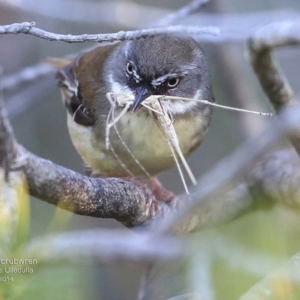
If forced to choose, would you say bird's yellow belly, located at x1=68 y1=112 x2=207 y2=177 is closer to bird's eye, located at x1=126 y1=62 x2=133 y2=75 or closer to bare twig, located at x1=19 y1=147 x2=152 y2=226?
bird's eye, located at x1=126 y1=62 x2=133 y2=75

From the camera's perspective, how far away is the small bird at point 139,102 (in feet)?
13.4

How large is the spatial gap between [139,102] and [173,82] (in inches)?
19.5

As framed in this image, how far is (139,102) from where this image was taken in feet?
12.5

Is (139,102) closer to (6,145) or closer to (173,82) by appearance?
(173,82)

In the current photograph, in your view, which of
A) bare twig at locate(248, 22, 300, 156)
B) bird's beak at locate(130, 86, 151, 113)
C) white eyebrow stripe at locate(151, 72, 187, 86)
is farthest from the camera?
white eyebrow stripe at locate(151, 72, 187, 86)

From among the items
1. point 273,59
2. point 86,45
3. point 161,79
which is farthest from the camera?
point 86,45

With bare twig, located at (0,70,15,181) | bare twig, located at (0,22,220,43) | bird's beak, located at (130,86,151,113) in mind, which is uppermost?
bare twig, located at (0,22,220,43)

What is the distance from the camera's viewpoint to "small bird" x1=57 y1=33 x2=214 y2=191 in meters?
4.08

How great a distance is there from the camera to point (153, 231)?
361cm

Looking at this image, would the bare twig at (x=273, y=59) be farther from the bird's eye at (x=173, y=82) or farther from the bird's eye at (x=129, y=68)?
the bird's eye at (x=129, y=68)

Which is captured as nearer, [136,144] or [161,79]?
[161,79]

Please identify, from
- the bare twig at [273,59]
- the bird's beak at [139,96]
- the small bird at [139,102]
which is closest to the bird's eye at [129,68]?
the small bird at [139,102]

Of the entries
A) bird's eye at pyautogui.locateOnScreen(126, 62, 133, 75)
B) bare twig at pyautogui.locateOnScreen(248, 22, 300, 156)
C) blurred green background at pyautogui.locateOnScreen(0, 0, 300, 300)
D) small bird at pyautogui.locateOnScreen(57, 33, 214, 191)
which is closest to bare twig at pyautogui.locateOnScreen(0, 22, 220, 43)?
bare twig at pyautogui.locateOnScreen(248, 22, 300, 156)

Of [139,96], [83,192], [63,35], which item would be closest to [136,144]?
[139,96]
